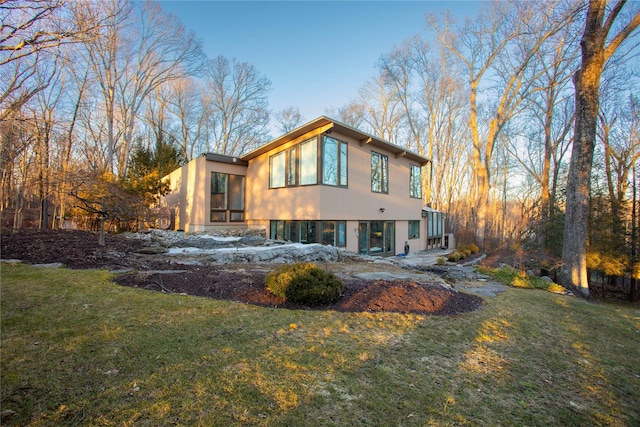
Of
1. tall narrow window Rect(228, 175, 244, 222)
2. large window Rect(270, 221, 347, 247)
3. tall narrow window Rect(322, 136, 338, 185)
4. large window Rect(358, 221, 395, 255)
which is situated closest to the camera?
tall narrow window Rect(322, 136, 338, 185)

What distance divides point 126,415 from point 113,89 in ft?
79.3

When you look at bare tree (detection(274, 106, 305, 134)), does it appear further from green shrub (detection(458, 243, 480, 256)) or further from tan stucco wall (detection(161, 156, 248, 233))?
green shrub (detection(458, 243, 480, 256))

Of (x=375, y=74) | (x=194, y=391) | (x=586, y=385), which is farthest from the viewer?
(x=375, y=74)

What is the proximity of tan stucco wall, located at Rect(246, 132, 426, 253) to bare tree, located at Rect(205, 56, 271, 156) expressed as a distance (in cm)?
1680

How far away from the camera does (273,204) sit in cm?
Result: 1420

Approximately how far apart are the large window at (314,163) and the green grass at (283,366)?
8.27 m

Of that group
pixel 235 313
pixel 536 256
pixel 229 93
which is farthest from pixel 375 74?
pixel 235 313

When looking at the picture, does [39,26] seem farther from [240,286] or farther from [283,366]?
[283,366]

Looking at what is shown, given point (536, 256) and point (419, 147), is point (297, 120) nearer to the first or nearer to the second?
point (419, 147)

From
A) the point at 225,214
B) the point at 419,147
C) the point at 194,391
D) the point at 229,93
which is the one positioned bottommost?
the point at 194,391

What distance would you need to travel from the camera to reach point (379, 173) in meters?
15.4

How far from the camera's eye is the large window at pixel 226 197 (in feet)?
49.7

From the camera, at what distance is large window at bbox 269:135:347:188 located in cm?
1214

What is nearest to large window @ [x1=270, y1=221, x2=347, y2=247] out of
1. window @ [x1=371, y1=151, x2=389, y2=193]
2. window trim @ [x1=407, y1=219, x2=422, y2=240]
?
window @ [x1=371, y1=151, x2=389, y2=193]
